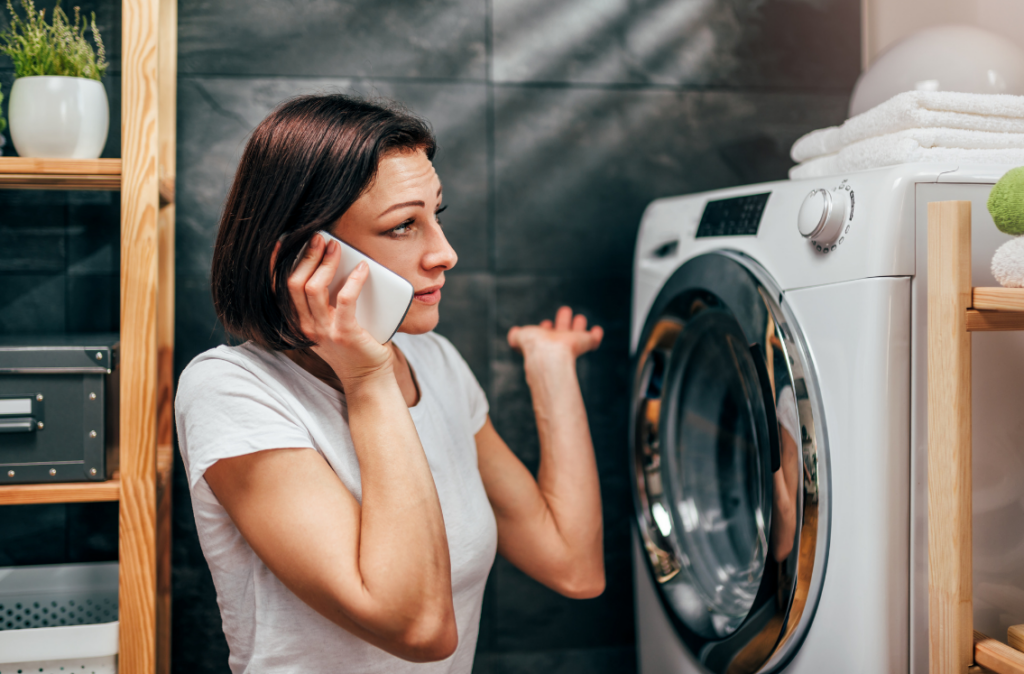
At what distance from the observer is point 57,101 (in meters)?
1.08

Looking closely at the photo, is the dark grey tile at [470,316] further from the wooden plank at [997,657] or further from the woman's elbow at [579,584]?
the wooden plank at [997,657]

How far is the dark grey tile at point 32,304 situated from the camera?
1288mm

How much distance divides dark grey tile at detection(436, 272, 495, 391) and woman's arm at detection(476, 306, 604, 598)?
30cm

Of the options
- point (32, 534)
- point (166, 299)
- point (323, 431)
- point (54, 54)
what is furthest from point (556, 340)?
point (32, 534)

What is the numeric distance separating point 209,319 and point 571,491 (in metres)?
0.75

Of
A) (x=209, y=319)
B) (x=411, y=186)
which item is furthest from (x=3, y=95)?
(x=411, y=186)

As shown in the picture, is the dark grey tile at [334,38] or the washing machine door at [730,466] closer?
the washing machine door at [730,466]

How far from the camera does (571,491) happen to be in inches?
43.3

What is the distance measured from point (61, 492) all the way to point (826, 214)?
1.10m

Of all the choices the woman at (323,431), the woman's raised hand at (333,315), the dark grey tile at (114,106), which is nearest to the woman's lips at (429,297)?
the woman at (323,431)

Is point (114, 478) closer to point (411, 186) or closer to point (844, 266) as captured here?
point (411, 186)

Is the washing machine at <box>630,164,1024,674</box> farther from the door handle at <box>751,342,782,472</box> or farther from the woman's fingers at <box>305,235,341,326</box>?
the woman's fingers at <box>305,235,341,326</box>

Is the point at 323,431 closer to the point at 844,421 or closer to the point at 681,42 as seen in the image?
the point at 844,421

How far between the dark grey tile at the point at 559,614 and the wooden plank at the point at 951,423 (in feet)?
2.62
